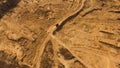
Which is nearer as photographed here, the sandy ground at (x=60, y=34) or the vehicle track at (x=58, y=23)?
the sandy ground at (x=60, y=34)

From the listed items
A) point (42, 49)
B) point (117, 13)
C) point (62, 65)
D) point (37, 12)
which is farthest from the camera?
point (37, 12)

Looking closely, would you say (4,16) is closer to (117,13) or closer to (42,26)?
(42,26)

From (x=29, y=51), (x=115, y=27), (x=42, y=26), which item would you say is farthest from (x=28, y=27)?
(x=115, y=27)

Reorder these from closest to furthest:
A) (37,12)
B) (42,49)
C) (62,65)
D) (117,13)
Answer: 1. (62,65)
2. (42,49)
3. (117,13)
4. (37,12)

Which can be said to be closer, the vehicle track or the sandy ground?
the sandy ground

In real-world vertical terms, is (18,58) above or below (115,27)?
below

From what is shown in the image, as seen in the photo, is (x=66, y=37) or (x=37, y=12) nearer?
(x=66, y=37)

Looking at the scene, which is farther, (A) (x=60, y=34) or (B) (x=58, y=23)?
(B) (x=58, y=23)

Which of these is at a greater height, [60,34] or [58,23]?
[58,23]
